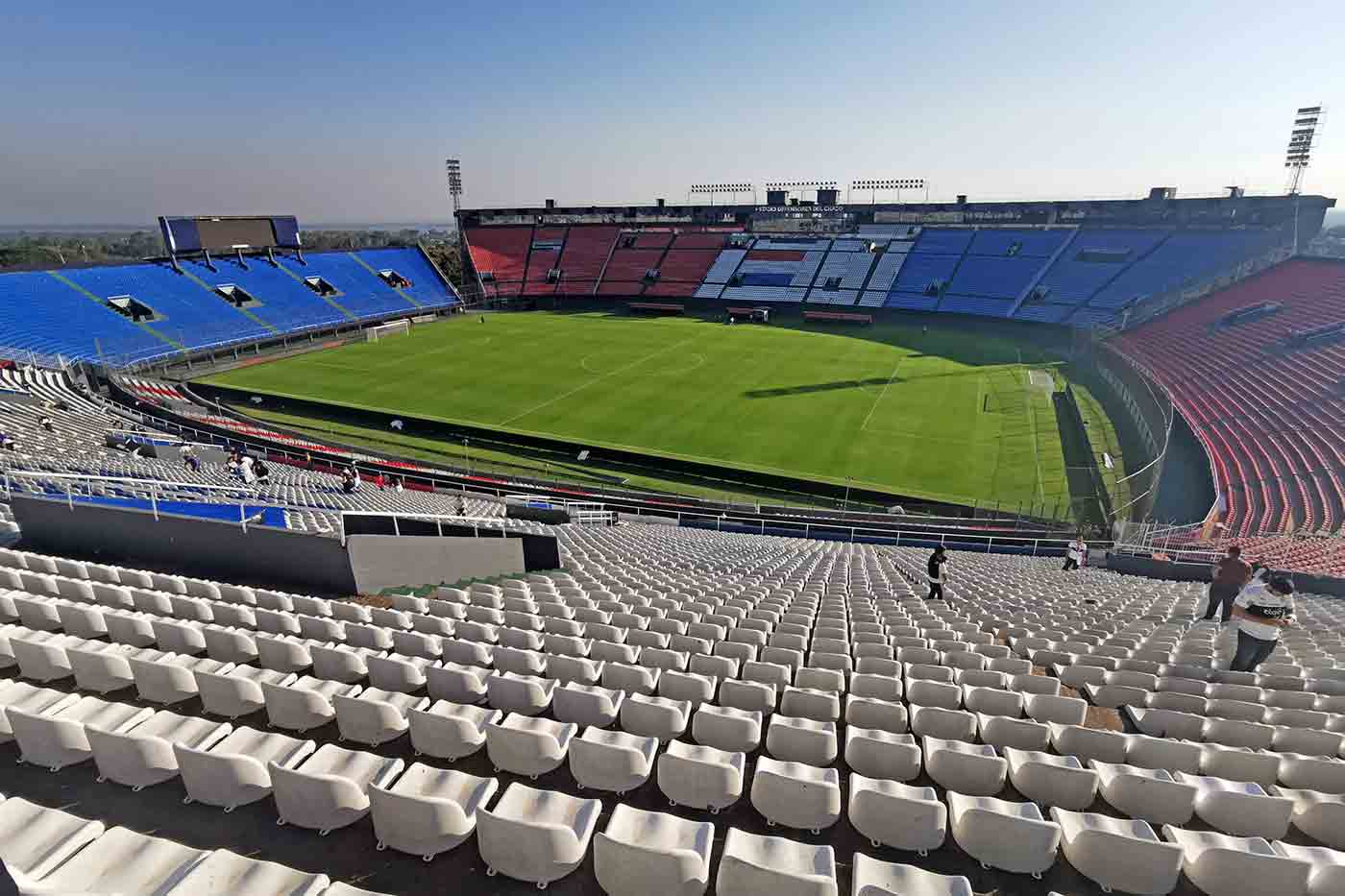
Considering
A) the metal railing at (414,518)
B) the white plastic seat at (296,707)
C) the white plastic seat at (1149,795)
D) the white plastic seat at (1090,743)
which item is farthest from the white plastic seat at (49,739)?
the white plastic seat at (1090,743)

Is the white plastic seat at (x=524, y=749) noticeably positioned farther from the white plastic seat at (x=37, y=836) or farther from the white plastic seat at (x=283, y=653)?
the white plastic seat at (x=283, y=653)

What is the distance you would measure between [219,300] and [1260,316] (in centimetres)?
7185

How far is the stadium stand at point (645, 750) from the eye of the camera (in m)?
3.91

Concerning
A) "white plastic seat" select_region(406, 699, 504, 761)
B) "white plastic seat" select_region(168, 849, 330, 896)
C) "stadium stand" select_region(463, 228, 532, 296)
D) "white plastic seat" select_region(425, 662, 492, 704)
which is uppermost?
"stadium stand" select_region(463, 228, 532, 296)

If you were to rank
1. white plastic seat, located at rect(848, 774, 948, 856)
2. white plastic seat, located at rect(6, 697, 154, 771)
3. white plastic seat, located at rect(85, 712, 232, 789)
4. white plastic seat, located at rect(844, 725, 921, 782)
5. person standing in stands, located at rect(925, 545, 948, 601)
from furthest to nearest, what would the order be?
person standing in stands, located at rect(925, 545, 948, 601)
white plastic seat, located at rect(844, 725, 921, 782)
white plastic seat, located at rect(6, 697, 154, 771)
white plastic seat, located at rect(85, 712, 232, 789)
white plastic seat, located at rect(848, 774, 948, 856)

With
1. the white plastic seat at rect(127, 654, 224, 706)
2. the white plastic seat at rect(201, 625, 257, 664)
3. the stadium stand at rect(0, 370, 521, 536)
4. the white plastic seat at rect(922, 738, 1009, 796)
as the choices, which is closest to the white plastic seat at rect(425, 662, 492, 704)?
the white plastic seat at rect(127, 654, 224, 706)

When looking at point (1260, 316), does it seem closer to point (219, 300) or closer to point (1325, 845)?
point (1325, 845)

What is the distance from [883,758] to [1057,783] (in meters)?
1.23

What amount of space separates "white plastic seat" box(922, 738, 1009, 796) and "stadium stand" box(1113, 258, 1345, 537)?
20224 mm

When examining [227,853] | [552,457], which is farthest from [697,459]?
[227,853]

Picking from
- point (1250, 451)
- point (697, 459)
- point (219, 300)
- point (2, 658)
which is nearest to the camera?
point (2, 658)

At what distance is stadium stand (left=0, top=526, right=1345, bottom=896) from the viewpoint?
12.8 feet

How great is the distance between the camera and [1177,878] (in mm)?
4207

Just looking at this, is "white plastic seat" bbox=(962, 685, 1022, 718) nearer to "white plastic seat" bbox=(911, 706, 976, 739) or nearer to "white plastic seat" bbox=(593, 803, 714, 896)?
"white plastic seat" bbox=(911, 706, 976, 739)
